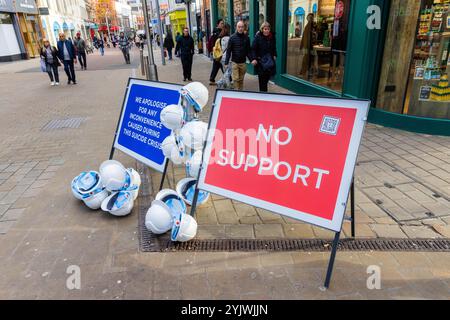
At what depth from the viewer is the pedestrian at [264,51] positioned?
6.99m

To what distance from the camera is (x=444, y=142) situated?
17.4 ft

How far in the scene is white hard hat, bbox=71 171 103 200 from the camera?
12.1 ft

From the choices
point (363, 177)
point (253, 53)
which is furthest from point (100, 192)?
point (253, 53)

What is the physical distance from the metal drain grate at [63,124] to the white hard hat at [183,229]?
528cm

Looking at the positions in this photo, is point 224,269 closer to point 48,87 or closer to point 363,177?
point 363,177

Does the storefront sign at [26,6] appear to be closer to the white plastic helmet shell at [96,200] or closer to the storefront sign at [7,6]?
the storefront sign at [7,6]

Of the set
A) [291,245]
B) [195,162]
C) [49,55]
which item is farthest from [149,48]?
[49,55]

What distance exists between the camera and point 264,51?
7.09 metres

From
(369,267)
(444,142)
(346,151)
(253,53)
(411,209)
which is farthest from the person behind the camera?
(253,53)

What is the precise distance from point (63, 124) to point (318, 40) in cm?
658

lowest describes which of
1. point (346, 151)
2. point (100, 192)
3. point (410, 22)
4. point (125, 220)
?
point (125, 220)

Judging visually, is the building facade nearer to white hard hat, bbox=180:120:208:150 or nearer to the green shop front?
the green shop front

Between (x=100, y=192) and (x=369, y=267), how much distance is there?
2872 millimetres

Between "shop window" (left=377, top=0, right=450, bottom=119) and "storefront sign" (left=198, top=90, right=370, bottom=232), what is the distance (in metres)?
4.29
